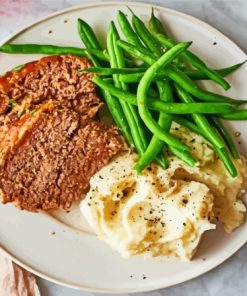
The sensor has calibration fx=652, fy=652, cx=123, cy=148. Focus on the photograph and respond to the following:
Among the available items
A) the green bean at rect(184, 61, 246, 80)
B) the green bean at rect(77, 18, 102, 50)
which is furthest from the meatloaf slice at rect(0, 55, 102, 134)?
the green bean at rect(184, 61, 246, 80)

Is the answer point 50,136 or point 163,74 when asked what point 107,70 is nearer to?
point 163,74

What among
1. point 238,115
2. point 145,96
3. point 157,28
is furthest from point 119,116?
point 238,115

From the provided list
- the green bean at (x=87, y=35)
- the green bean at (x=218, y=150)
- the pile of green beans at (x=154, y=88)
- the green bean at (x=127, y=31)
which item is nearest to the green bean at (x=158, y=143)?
the pile of green beans at (x=154, y=88)

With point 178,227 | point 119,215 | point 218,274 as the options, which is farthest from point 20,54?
point 218,274

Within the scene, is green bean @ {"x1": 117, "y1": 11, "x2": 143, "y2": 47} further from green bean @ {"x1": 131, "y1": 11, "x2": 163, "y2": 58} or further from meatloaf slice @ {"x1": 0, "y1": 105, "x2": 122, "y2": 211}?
meatloaf slice @ {"x1": 0, "y1": 105, "x2": 122, "y2": 211}

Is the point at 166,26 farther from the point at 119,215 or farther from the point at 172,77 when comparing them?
the point at 119,215

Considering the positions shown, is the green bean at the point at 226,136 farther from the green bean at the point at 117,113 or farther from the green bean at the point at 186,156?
the green bean at the point at 117,113
